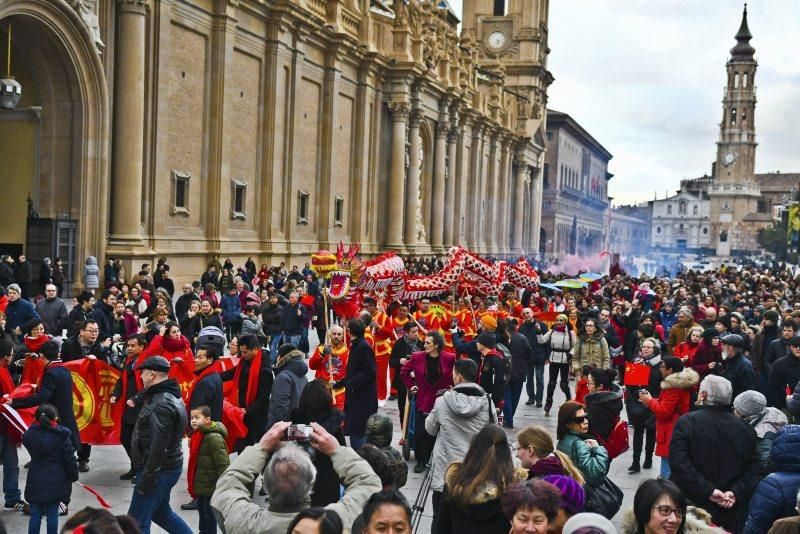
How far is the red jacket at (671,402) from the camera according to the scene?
9.94m

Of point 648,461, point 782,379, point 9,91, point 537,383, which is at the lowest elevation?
point 648,461

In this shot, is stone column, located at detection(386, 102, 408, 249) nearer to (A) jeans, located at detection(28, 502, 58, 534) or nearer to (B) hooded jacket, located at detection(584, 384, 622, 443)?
(B) hooded jacket, located at detection(584, 384, 622, 443)

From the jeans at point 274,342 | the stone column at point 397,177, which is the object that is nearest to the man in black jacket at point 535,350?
the jeans at point 274,342

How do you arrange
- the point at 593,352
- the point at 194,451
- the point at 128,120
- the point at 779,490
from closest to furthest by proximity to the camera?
1. the point at 779,490
2. the point at 194,451
3. the point at 593,352
4. the point at 128,120

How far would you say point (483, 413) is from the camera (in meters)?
7.77

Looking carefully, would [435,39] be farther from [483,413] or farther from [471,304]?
[483,413]

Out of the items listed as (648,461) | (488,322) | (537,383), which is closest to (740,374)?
(648,461)

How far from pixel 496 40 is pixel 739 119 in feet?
355

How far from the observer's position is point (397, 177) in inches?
1740

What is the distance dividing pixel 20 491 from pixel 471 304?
11709 mm

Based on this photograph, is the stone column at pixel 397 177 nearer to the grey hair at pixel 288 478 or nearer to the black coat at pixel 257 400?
the black coat at pixel 257 400

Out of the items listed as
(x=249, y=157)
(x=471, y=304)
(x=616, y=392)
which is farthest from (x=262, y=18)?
(x=616, y=392)

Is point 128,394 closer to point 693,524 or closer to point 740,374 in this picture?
point 693,524

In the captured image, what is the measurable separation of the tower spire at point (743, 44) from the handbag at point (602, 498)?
595 ft
